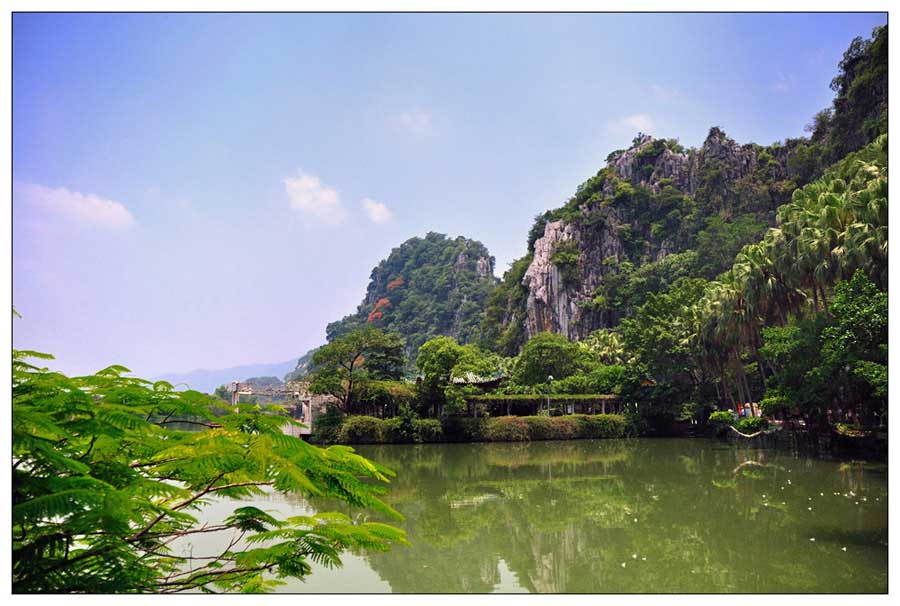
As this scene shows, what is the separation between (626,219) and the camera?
63000 mm

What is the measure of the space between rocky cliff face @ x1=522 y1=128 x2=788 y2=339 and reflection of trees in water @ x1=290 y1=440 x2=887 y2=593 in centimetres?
3882

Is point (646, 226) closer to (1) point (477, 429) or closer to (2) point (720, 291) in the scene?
(2) point (720, 291)

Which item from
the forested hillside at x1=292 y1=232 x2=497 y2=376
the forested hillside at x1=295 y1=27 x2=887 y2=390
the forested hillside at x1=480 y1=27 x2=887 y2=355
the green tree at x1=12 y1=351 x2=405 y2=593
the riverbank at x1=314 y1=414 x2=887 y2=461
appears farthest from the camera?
the forested hillside at x1=292 y1=232 x2=497 y2=376

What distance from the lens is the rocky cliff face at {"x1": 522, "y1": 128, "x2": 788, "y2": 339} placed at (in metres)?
57.6

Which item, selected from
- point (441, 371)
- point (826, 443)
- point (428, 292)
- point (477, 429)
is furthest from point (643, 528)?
point (428, 292)

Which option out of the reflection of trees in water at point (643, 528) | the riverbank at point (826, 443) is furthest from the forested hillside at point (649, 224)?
the reflection of trees in water at point (643, 528)

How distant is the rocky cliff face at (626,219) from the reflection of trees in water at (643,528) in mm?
38824

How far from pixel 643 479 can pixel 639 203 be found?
4834cm

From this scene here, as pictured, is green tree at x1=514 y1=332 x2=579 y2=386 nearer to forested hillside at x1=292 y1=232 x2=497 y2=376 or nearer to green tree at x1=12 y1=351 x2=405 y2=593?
green tree at x1=12 y1=351 x2=405 y2=593

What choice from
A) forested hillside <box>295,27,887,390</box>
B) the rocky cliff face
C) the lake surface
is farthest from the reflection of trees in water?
the rocky cliff face

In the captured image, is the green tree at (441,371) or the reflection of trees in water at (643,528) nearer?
the reflection of trees in water at (643,528)

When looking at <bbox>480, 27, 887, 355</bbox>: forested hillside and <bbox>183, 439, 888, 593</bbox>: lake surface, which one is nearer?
<bbox>183, 439, 888, 593</bbox>: lake surface

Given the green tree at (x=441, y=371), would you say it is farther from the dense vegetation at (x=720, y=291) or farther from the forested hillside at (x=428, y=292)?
the forested hillside at (x=428, y=292)

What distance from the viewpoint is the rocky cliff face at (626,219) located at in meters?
57.6
